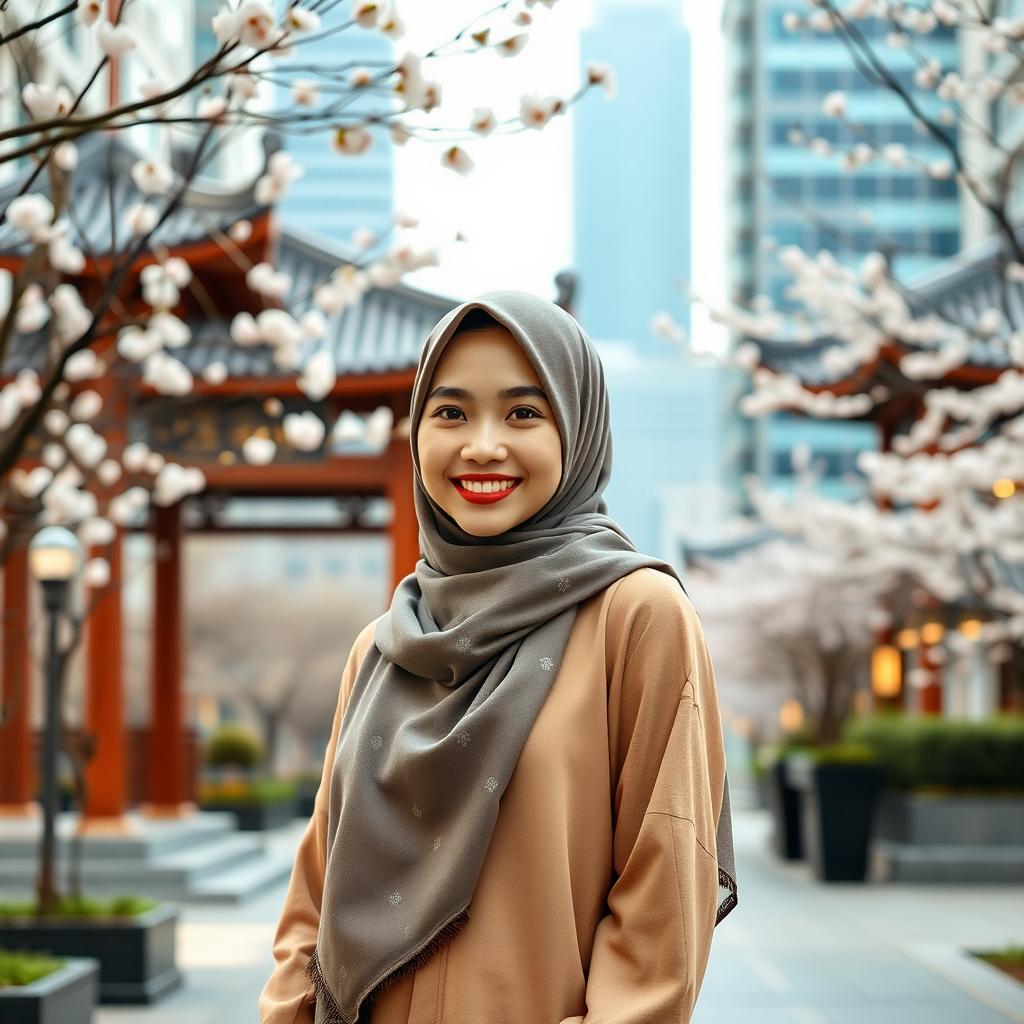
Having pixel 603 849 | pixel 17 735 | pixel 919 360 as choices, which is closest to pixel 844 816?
pixel 919 360

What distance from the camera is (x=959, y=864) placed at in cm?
1411

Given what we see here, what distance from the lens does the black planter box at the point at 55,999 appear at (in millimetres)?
5633

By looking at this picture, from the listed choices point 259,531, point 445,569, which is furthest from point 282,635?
point 445,569

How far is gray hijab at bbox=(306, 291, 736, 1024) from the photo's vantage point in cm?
218

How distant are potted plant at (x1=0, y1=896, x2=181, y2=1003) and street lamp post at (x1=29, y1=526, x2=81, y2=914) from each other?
0.38 metres

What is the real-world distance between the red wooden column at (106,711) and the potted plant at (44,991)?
6319mm

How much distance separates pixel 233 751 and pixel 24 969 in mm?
17826

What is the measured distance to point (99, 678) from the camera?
1289 centimetres

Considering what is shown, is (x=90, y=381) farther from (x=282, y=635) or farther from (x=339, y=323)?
(x=282, y=635)

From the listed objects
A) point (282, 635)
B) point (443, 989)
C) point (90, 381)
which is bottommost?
point (282, 635)

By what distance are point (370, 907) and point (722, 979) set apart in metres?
7.05

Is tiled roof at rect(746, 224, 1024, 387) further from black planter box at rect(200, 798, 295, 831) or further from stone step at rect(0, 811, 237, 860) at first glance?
black planter box at rect(200, 798, 295, 831)

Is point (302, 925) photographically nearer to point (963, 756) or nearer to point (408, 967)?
point (408, 967)

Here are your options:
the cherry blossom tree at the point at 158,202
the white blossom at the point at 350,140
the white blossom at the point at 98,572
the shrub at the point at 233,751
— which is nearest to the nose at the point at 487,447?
the cherry blossom tree at the point at 158,202
